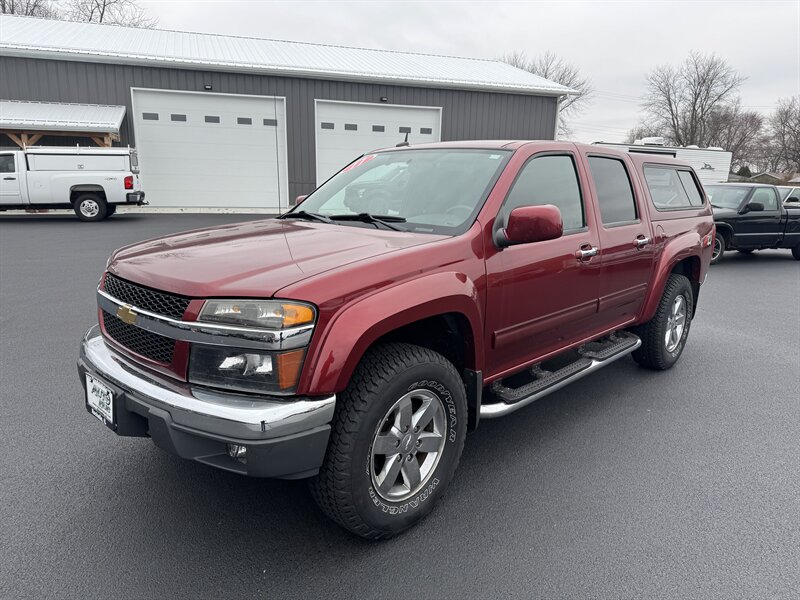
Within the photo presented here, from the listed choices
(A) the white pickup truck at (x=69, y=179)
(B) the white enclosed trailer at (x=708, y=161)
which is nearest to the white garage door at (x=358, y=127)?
(A) the white pickup truck at (x=69, y=179)

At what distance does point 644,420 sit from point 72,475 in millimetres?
3585

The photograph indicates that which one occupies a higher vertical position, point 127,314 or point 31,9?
point 31,9

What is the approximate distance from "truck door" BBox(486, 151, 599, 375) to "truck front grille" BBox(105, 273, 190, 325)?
147 centimetres

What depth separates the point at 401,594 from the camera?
222cm

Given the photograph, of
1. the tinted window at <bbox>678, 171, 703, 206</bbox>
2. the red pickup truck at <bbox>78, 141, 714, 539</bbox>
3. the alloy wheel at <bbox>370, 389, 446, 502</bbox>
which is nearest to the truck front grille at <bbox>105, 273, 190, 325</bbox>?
the red pickup truck at <bbox>78, 141, 714, 539</bbox>

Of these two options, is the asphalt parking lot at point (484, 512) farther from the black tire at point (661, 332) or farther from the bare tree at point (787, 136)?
the bare tree at point (787, 136)

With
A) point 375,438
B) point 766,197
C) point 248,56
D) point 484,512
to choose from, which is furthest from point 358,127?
point 375,438

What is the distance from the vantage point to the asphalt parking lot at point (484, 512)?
2283 mm

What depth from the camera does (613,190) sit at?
4023 mm

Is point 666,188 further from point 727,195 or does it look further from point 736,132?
point 736,132

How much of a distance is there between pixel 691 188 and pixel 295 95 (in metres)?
16.2

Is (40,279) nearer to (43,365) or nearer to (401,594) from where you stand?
(43,365)

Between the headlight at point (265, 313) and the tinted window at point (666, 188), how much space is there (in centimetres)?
343

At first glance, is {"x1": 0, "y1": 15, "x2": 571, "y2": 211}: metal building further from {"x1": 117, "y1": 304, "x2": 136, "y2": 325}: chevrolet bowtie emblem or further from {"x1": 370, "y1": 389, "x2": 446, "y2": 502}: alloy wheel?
{"x1": 370, "y1": 389, "x2": 446, "y2": 502}: alloy wheel
